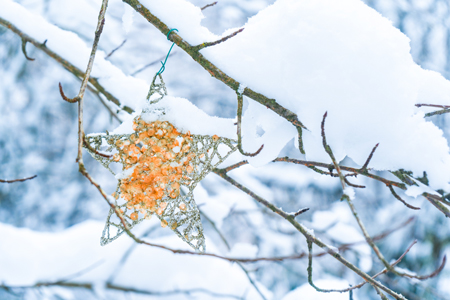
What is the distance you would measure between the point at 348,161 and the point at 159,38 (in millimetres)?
2754

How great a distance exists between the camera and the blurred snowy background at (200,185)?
2.05 metres

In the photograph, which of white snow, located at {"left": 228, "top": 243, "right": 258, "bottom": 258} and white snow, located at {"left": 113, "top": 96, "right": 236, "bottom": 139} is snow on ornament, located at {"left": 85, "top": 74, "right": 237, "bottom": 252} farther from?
white snow, located at {"left": 228, "top": 243, "right": 258, "bottom": 258}

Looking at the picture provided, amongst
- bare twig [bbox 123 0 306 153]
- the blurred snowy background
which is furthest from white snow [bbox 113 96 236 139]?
the blurred snowy background

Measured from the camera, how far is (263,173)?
11.3 ft

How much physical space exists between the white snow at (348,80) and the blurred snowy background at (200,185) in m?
1.37

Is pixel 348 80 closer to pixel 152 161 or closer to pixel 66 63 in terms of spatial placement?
pixel 152 161

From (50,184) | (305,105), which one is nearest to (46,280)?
(50,184)

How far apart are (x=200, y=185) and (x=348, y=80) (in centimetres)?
178

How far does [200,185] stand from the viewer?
2.32 metres

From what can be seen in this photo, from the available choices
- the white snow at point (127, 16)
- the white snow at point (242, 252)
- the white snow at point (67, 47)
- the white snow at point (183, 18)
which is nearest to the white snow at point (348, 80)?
the white snow at point (183, 18)

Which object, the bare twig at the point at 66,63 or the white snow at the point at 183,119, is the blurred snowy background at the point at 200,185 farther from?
the white snow at the point at 183,119

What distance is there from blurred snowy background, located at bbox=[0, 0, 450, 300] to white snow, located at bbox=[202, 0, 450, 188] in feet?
4.49

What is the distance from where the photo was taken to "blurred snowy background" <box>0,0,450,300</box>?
2053 millimetres

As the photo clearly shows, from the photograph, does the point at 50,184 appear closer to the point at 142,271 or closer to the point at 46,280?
the point at 46,280
